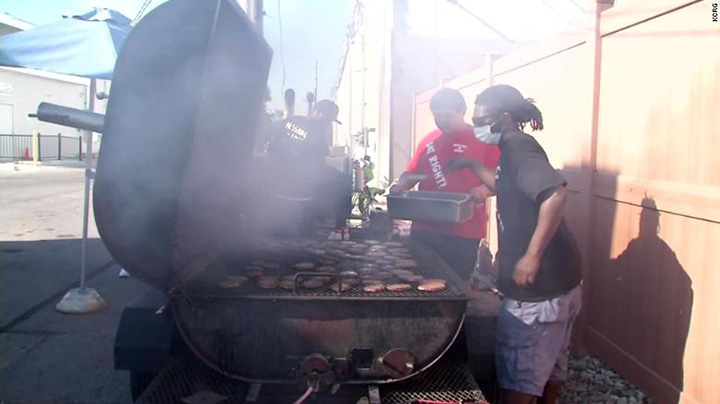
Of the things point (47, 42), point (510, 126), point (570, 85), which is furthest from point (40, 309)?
point (570, 85)

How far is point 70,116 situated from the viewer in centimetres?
295

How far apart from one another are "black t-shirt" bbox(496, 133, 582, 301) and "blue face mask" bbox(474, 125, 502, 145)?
0.34ft

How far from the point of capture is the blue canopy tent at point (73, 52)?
17.5 feet

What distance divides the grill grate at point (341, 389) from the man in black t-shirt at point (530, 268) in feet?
0.87

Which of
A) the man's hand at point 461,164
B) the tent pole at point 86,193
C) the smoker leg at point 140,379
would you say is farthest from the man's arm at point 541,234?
the tent pole at point 86,193

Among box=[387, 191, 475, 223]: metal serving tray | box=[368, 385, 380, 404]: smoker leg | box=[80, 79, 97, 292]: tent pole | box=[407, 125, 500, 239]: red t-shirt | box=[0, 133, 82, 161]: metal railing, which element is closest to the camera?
box=[368, 385, 380, 404]: smoker leg

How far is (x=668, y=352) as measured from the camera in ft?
10.5

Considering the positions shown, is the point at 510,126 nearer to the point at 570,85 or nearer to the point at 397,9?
the point at 570,85

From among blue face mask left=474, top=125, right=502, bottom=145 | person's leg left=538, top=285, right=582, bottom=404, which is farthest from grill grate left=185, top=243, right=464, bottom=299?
blue face mask left=474, top=125, right=502, bottom=145

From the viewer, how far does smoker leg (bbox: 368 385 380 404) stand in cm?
248

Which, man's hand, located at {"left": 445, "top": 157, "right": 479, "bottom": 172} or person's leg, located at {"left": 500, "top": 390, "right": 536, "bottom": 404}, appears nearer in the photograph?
person's leg, located at {"left": 500, "top": 390, "right": 536, "bottom": 404}

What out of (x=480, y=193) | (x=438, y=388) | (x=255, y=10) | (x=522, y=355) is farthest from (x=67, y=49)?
(x=522, y=355)

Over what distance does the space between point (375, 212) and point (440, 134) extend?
211 centimetres

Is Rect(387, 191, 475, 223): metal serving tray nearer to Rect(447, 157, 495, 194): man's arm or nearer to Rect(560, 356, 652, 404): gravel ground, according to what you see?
Rect(447, 157, 495, 194): man's arm
